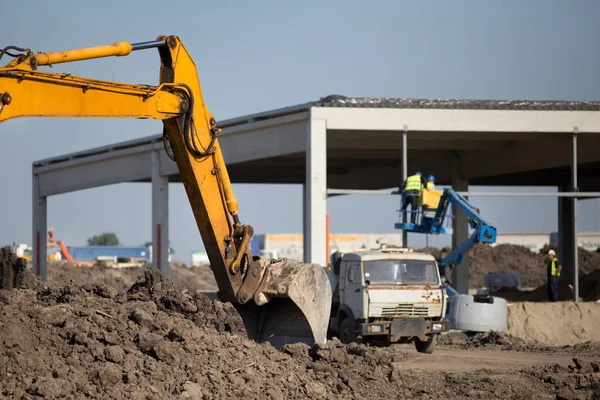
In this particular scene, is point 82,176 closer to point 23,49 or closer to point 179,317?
point 179,317

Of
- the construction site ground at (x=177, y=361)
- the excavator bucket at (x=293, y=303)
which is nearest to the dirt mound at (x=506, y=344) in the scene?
the construction site ground at (x=177, y=361)

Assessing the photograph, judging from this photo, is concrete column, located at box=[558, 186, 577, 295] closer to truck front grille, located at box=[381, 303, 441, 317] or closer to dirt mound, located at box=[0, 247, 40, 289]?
truck front grille, located at box=[381, 303, 441, 317]

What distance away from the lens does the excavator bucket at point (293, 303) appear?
1449 centimetres

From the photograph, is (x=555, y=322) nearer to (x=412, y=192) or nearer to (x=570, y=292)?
(x=412, y=192)

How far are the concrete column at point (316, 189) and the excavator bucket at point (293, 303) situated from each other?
379 inches

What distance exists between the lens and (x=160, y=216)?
31.7m

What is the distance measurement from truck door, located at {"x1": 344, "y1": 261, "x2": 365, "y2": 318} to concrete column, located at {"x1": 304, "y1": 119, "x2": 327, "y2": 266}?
510cm

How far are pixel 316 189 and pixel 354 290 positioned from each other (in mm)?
6067

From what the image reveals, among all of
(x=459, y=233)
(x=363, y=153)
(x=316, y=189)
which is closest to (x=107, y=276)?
(x=459, y=233)

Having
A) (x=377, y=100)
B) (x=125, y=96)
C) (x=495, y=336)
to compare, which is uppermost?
(x=377, y=100)

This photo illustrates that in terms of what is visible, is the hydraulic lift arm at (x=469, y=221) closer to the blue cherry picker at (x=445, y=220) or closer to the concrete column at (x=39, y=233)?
the blue cherry picker at (x=445, y=220)

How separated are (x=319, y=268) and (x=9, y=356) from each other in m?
5.78

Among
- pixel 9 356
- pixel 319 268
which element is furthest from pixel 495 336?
pixel 9 356

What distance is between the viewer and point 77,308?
12031mm
